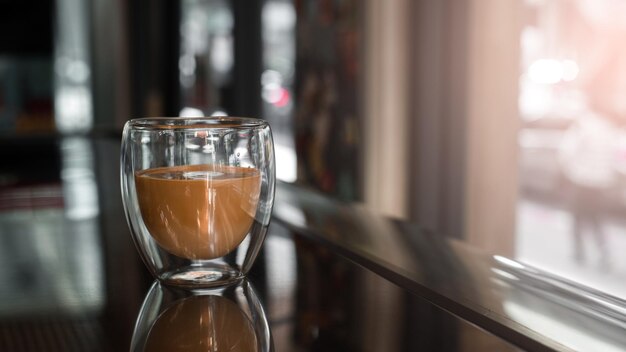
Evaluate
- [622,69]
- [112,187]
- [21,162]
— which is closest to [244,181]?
[112,187]

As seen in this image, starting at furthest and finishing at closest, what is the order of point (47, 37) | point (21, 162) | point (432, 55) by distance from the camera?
point (47, 37)
point (21, 162)
point (432, 55)

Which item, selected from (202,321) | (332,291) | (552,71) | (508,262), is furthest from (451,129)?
(202,321)

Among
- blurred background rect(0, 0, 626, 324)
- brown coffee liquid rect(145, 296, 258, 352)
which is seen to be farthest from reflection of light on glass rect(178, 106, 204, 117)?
brown coffee liquid rect(145, 296, 258, 352)

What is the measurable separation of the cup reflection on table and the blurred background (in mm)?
75

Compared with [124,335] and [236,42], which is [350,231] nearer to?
[124,335]

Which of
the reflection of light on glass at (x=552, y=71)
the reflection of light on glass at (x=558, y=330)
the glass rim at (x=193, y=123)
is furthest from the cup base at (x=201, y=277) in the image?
the reflection of light on glass at (x=552, y=71)

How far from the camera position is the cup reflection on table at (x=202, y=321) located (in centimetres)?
42

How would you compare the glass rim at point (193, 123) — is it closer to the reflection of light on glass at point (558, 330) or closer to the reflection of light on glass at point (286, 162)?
the reflection of light on glass at point (558, 330)

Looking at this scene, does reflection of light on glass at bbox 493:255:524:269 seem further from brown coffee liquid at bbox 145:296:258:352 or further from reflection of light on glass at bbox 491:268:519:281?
brown coffee liquid at bbox 145:296:258:352

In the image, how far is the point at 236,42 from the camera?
390 cm

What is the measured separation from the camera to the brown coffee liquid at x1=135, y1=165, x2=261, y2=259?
542 millimetres

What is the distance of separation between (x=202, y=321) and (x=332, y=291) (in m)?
0.14

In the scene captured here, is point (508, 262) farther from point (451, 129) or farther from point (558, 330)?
point (451, 129)

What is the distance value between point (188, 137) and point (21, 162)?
2.61 m
